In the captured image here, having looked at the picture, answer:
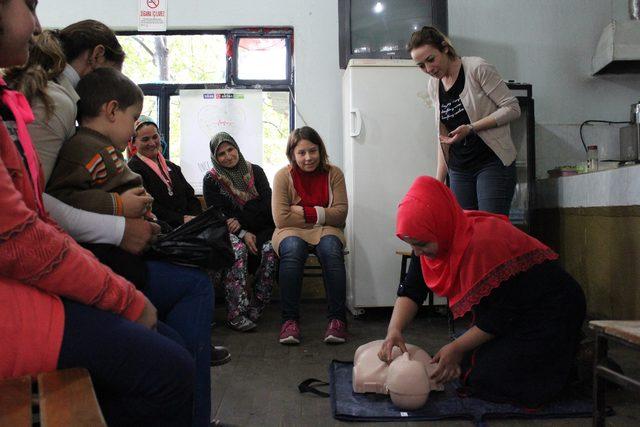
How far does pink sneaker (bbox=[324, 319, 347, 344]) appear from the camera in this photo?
2.54m

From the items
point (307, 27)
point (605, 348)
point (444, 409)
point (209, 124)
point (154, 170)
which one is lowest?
point (444, 409)

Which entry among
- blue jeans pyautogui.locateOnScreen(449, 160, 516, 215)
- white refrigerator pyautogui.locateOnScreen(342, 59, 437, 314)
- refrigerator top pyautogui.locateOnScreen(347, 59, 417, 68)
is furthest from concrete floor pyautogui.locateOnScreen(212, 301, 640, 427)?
refrigerator top pyautogui.locateOnScreen(347, 59, 417, 68)

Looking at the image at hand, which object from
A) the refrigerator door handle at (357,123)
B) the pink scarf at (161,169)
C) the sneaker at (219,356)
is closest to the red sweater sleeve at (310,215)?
the refrigerator door handle at (357,123)

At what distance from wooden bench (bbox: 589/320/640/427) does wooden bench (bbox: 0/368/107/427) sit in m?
0.98

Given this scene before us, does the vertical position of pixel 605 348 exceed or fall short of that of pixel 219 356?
it exceeds it

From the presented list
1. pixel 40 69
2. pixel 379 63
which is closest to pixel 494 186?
pixel 379 63

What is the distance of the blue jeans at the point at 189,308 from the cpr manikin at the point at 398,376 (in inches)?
24.9

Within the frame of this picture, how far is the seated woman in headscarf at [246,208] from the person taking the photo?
303 centimetres

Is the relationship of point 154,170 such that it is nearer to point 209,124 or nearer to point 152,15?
point 209,124

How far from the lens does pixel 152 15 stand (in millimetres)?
3707

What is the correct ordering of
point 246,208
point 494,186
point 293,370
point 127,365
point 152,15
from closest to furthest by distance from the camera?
point 127,365 → point 293,370 → point 494,186 → point 246,208 → point 152,15

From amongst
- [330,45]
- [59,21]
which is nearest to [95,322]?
[330,45]

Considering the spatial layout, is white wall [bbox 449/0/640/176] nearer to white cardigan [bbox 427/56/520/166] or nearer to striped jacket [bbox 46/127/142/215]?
white cardigan [bbox 427/56/520/166]

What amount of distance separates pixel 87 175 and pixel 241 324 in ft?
5.95
